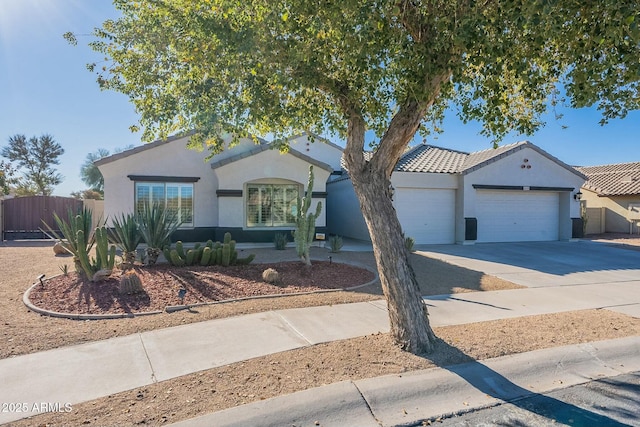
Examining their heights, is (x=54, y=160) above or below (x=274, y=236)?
above

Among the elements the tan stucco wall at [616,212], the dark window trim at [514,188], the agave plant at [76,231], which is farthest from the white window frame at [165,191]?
the tan stucco wall at [616,212]

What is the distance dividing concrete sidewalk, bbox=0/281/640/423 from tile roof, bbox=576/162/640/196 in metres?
20.8

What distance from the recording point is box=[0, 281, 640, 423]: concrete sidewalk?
4.32 metres

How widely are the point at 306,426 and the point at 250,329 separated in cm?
269

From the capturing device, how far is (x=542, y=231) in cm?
2011

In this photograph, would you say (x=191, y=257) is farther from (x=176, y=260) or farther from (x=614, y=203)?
(x=614, y=203)

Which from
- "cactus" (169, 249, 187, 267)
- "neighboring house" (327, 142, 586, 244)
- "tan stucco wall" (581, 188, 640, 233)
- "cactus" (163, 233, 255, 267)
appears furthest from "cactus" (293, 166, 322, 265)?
"tan stucco wall" (581, 188, 640, 233)

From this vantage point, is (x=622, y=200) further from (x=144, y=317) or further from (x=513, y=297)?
(x=144, y=317)

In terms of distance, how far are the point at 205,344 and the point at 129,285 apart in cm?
311

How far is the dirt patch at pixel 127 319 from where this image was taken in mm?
5738

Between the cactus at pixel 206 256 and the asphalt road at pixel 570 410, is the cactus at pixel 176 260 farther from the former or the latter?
the asphalt road at pixel 570 410

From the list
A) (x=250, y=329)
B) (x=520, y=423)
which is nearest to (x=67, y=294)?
(x=250, y=329)

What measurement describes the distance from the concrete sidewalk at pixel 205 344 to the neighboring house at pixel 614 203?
20799 millimetres

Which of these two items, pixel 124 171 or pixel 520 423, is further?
pixel 124 171
